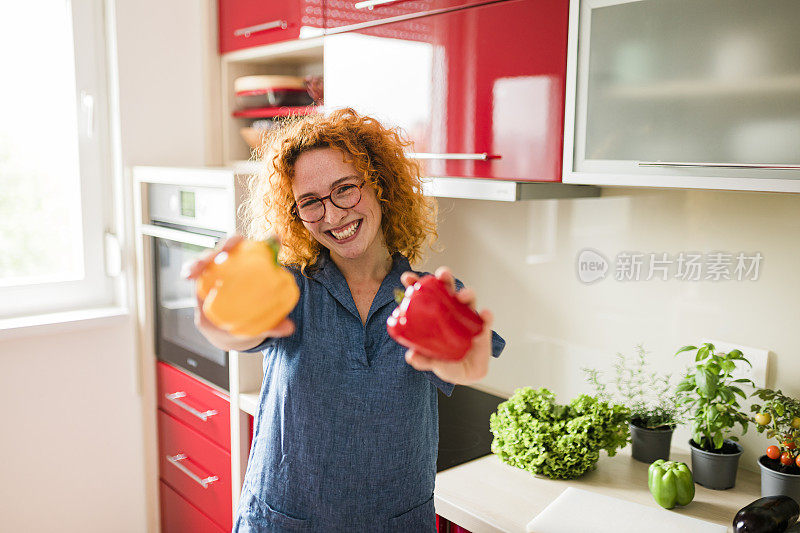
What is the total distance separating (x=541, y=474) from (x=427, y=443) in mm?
385

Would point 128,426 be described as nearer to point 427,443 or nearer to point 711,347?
point 427,443

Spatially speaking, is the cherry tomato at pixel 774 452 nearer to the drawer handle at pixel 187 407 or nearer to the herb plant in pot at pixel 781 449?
the herb plant in pot at pixel 781 449

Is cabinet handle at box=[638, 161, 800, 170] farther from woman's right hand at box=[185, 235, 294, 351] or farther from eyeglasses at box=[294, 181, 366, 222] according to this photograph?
woman's right hand at box=[185, 235, 294, 351]

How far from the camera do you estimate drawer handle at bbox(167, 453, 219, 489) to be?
2145mm

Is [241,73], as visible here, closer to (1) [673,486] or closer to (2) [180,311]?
(2) [180,311]

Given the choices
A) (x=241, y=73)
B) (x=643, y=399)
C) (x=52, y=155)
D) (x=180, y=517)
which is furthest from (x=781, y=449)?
(x=52, y=155)

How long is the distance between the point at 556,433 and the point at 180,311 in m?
1.29

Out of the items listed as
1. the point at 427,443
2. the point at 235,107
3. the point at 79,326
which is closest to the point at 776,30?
the point at 427,443

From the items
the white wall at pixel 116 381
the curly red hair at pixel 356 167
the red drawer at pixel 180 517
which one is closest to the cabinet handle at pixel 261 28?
the white wall at pixel 116 381

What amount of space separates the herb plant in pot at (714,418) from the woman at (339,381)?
0.52 m

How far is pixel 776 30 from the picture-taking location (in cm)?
110

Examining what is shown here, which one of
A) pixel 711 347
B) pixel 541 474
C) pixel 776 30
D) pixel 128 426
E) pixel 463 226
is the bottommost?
pixel 128 426

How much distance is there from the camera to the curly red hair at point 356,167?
45.6 inches

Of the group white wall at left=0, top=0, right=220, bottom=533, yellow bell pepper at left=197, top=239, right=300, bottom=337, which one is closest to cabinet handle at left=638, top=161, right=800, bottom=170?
yellow bell pepper at left=197, top=239, right=300, bottom=337
